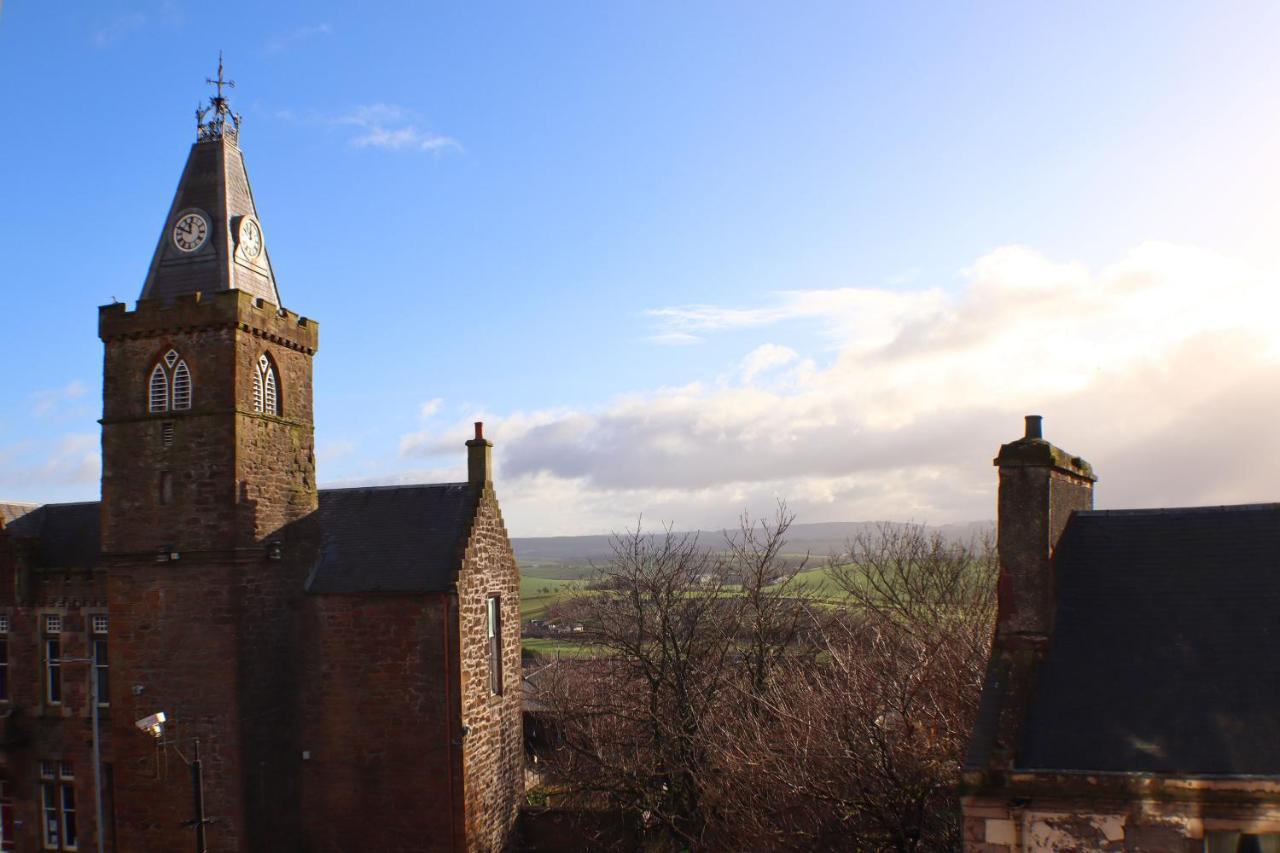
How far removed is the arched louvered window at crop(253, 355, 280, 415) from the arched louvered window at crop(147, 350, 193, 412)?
1.38 m

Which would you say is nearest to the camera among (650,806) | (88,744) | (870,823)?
(870,823)

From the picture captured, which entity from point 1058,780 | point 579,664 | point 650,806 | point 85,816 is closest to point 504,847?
point 650,806

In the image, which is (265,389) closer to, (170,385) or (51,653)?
(170,385)

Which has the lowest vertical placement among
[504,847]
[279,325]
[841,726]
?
[504,847]

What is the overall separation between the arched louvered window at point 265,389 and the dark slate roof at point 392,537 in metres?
3.00

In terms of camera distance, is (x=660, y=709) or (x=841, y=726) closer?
(x=841, y=726)

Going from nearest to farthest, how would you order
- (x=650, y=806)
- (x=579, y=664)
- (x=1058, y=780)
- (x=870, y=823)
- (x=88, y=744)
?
(x=1058, y=780) → (x=870, y=823) → (x=650, y=806) → (x=88, y=744) → (x=579, y=664)

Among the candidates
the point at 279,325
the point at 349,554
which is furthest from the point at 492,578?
the point at 279,325

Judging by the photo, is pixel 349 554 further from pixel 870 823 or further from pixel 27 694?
pixel 870 823

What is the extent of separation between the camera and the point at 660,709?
84.0 ft

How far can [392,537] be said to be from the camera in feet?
77.5

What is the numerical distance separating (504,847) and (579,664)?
69.6ft

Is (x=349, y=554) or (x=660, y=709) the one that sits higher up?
(x=349, y=554)

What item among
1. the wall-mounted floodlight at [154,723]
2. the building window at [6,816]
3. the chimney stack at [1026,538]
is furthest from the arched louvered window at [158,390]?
the chimney stack at [1026,538]
